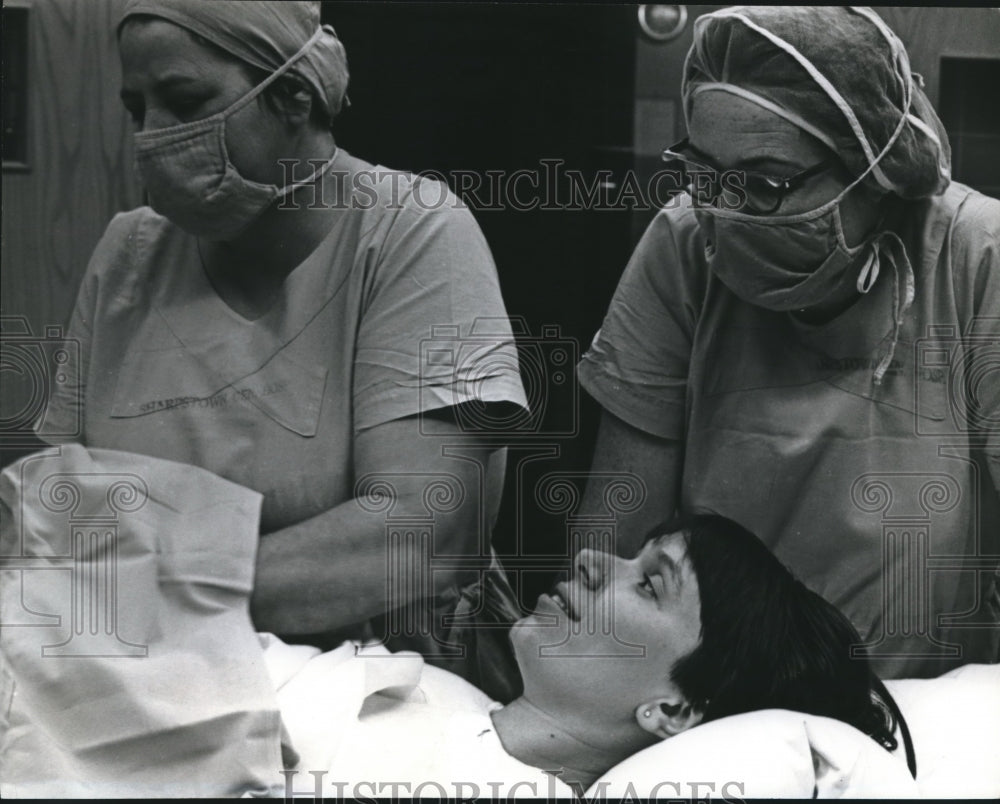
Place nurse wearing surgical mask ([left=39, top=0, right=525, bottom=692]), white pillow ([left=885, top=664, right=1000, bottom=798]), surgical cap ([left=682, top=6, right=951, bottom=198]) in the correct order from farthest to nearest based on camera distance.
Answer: white pillow ([left=885, top=664, right=1000, bottom=798]), nurse wearing surgical mask ([left=39, top=0, right=525, bottom=692]), surgical cap ([left=682, top=6, right=951, bottom=198])

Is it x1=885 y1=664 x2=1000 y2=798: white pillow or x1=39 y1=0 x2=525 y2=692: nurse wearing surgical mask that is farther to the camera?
x1=885 y1=664 x2=1000 y2=798: white pillow

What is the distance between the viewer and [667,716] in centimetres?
333

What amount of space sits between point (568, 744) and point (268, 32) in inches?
68.1

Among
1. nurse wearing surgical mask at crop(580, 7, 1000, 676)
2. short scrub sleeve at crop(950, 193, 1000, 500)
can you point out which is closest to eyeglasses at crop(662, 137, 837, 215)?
nurse wearing surgical mask at crop(580, 7, 1000, 676)

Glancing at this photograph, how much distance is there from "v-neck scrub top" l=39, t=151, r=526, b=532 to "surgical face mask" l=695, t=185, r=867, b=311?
521 mm

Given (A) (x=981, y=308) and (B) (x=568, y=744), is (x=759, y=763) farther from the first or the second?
(A) (x=981, y=308)

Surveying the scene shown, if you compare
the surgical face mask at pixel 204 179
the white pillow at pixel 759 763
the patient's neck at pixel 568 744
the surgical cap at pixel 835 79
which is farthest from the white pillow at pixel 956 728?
the surgical face mask at pixel 204 179

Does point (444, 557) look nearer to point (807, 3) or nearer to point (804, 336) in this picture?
point (804, 336)

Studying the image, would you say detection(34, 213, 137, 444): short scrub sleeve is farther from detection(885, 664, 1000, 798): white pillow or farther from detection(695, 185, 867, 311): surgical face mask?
detection(885, 664, 1000, 798): white pillow

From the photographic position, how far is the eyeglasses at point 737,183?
3289 millimetres

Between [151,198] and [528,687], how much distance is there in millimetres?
1405

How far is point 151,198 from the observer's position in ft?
11.0

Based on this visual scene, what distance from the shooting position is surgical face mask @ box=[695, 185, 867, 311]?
3.29m

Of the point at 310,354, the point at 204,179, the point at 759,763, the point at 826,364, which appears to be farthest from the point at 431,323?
the point at 759,763
